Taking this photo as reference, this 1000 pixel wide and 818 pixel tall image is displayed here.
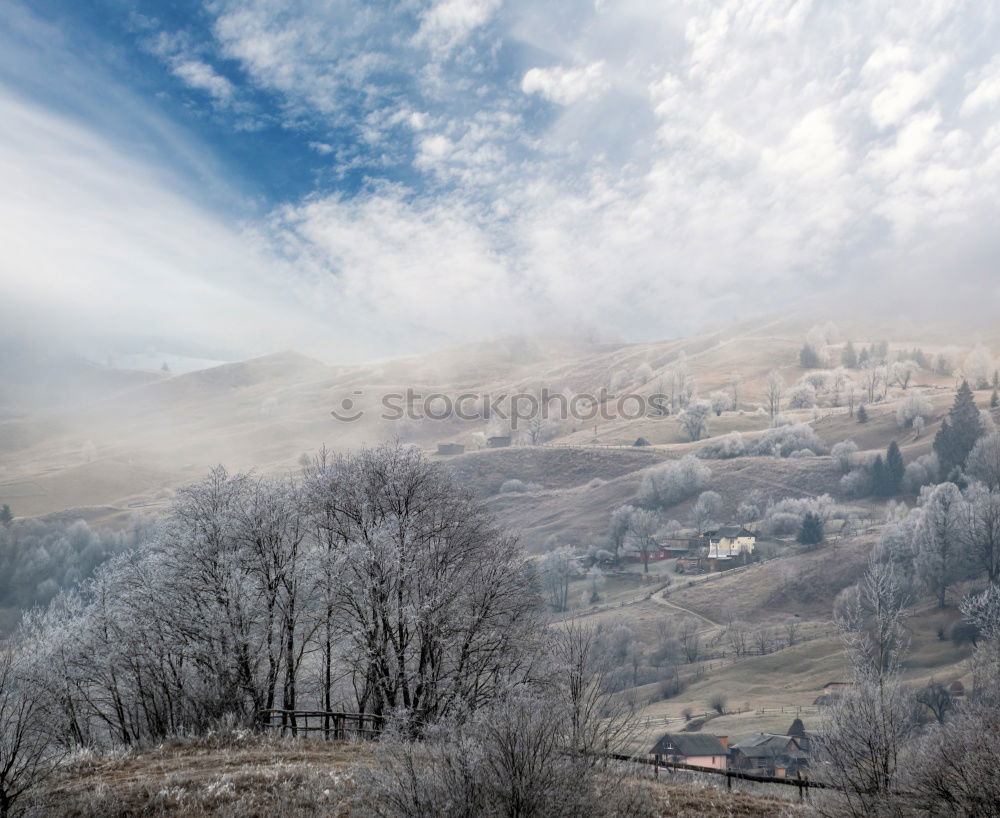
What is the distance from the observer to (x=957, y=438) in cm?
17338

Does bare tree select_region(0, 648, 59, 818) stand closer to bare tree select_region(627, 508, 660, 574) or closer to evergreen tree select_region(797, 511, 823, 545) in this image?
evergreen tree select_region(797, 511, 823, 545)

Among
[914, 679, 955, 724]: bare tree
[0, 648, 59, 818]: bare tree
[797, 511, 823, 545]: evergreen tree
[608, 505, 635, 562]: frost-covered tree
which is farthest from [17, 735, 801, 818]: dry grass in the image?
[608, 505, 635, 562]: frost-covered tree

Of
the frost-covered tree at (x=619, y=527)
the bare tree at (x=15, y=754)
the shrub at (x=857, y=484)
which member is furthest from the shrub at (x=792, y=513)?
the bare tree at (x=15, y=754)

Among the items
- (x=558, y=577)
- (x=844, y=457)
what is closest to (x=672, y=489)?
(x=844, y=457)

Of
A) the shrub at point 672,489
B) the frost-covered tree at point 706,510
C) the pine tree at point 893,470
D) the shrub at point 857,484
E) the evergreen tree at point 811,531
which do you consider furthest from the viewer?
the shrub at point 672,489

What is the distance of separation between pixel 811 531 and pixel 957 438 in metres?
58.5

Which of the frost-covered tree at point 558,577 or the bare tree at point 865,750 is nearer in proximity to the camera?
the bare tree at point 865,750

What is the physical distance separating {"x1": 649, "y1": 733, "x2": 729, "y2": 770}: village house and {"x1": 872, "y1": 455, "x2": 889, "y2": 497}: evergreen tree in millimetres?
121932

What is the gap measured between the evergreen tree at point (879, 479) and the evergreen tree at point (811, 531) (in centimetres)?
3443

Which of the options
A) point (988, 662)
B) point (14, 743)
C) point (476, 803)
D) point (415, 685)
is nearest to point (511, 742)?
point (476, 803)

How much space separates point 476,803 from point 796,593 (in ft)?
434

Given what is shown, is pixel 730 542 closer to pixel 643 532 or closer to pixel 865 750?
pixel 643 532

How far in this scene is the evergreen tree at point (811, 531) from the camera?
146500mm

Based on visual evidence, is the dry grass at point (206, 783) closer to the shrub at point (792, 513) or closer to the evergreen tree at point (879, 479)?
the shrub at point (792, 513)
